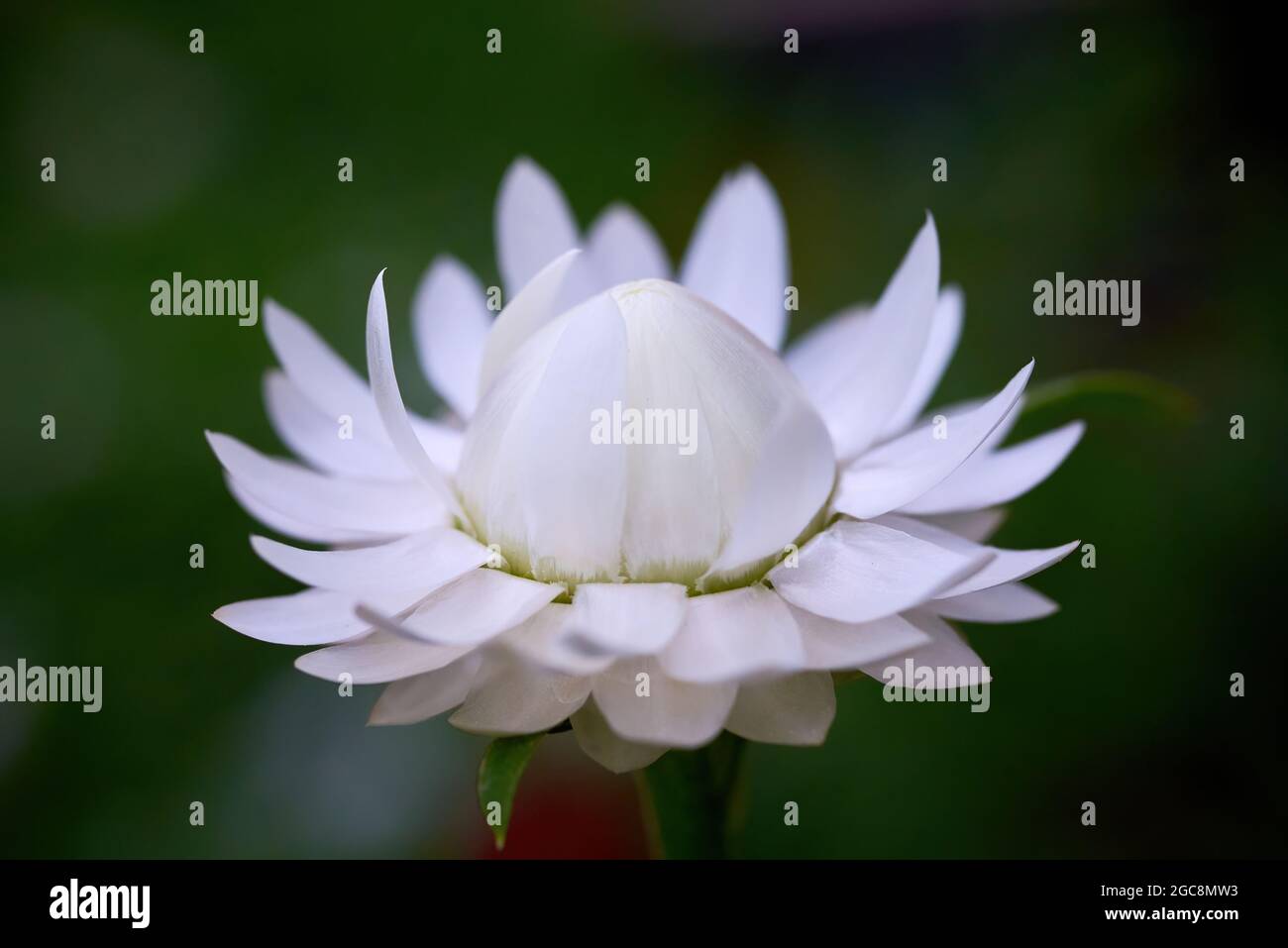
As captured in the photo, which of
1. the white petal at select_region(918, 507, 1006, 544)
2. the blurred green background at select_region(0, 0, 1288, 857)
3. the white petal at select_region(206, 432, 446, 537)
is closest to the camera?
the white petal at select_region(206, 432, 446, 537)

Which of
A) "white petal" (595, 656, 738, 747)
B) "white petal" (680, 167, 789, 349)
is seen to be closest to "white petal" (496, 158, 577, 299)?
"white petal" (680, 167, 789, 349)

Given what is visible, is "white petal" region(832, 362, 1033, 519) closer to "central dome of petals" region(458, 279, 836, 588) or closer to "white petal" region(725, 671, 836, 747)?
"central dome of petals" region(458, 279, 836, 588)

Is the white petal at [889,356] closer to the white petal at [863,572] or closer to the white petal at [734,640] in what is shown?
the white petal at [863,572]

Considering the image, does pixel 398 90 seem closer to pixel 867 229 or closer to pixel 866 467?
pixel 867 229

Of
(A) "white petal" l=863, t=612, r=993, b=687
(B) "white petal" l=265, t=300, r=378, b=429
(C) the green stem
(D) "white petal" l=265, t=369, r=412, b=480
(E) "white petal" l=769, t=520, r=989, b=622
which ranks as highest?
(B) "white petal" l=265, t=300, r=378, b=429

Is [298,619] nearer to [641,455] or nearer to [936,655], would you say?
[641,455]

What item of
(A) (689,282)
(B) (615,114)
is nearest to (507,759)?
(A) (689,282)
